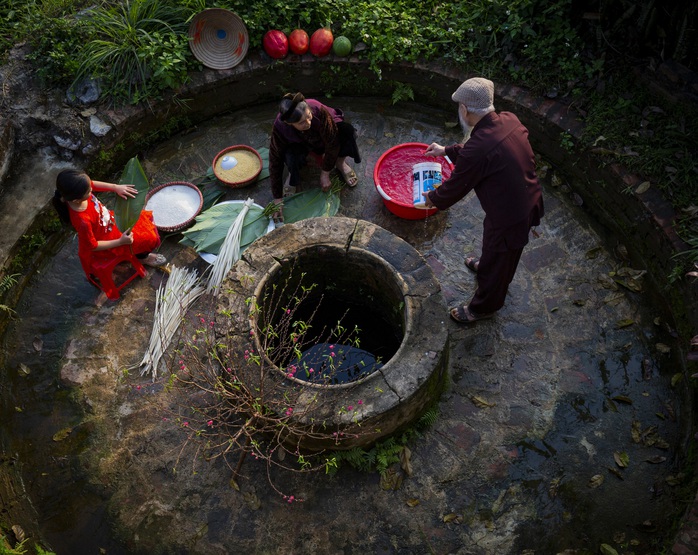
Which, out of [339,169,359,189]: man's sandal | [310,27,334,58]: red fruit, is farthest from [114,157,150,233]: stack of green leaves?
[310,27,334,58]: red fruit

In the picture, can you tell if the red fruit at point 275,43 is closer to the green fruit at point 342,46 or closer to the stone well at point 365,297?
the green fruit at point 342,46

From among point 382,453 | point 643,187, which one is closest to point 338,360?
point 382,453

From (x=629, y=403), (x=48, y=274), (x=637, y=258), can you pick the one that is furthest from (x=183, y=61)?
(x=629, y=403)

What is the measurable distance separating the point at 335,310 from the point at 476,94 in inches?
74.1

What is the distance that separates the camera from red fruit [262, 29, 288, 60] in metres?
4.77

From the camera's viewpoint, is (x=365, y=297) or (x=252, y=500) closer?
(x=252, y=500)

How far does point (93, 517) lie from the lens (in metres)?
3.46

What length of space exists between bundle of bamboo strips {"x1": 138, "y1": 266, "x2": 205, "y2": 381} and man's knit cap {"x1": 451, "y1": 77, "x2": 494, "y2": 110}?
Answer: 231cm

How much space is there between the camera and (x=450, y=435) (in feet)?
11.9

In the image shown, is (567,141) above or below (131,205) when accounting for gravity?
above

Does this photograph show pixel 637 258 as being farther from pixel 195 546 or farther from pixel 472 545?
pixel 195 546

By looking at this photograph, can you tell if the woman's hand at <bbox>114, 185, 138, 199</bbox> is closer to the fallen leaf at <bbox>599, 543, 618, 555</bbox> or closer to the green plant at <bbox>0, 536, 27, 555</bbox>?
the green plant at <bbox>0, 536, 27, 555</bbox>

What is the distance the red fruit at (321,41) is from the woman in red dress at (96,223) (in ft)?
6.52

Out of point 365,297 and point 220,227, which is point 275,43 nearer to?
point 220,227
